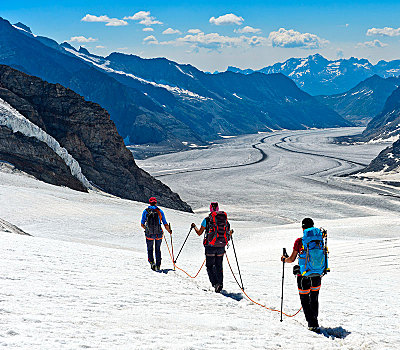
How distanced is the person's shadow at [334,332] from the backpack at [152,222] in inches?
183

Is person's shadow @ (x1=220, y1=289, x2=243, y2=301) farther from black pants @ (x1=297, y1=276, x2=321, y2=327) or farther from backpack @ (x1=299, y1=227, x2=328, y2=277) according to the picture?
backpack @ (x1=299, y1=227, x2=328, y2=277)

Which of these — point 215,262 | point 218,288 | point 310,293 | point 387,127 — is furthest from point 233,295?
point 387,127

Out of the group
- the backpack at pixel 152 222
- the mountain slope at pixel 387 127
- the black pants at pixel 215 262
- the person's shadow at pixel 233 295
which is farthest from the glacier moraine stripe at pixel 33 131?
the mountain slope at pixel 387 127

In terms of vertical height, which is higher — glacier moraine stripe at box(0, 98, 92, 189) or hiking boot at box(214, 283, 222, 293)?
glacier moraine stripe at box(0, 98, 92, 189)

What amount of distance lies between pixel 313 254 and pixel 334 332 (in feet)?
3.96

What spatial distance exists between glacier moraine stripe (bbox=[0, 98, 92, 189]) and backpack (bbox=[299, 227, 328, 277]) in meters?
30.0

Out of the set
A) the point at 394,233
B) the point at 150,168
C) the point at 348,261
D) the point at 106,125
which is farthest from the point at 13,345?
the point at 150,168

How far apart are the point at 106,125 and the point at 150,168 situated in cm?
5042

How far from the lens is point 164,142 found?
6339 inches

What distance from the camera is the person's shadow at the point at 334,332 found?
641cm

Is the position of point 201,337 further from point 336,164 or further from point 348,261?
point 336,164

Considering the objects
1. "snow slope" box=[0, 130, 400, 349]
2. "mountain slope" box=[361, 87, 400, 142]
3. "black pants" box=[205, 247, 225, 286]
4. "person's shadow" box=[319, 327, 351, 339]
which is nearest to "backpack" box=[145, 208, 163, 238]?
"snow slope" box=[0, 130, 400, 349]

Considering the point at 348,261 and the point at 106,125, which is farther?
the point at 106,125

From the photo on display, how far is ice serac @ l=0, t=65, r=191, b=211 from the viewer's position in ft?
Result: 126
